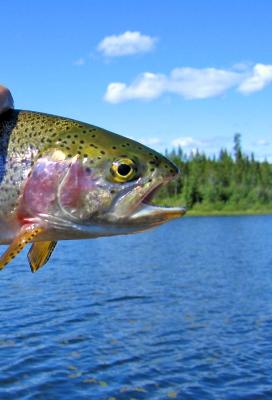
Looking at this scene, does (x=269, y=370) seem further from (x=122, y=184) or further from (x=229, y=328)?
(x=122, y=184)

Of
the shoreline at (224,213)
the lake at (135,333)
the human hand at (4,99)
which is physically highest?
the human hand at (4,99)

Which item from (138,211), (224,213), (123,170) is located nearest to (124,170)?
(123,170)

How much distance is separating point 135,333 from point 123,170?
16.0 metres

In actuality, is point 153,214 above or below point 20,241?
above

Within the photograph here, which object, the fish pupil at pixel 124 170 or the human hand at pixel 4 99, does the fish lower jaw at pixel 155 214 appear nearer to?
the fish pupil at pixel 124 170

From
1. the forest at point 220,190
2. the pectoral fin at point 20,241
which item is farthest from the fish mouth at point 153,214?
the forest at point 220,190

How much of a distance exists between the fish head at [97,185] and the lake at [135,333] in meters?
10.1

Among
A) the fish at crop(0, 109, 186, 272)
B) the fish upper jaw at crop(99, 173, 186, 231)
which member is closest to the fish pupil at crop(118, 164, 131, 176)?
the fish at crop(0, 109, 186, 272)

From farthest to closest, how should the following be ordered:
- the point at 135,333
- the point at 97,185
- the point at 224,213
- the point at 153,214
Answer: the point at 224,213, the point at 135,333, the point at 97,185, the point at 153,214

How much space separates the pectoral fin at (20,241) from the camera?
3541 millimetres

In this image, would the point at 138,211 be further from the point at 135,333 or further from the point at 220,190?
the point at 220,190

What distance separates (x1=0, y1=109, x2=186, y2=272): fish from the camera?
3.79 meters

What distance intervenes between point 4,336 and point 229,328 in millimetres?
7319

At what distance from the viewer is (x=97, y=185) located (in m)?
3.89
